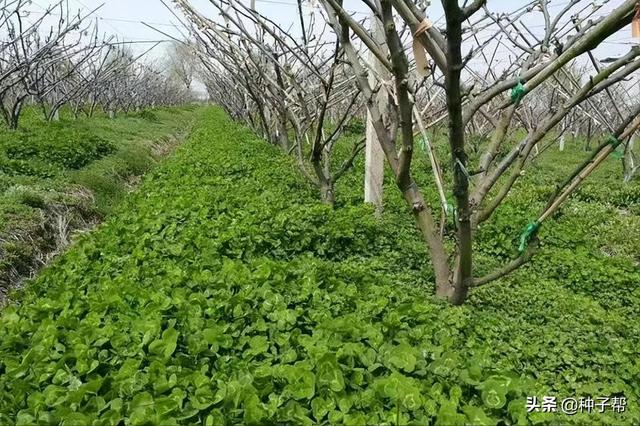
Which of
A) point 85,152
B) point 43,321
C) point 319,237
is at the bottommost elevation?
point 43,321

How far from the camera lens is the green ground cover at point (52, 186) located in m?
6.64

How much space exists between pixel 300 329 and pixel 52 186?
281 inches

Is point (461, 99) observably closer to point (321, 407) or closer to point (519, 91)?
point (519, 91)

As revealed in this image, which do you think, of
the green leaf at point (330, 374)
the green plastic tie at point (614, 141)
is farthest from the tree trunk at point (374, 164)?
the green leaf at point (330, 374)

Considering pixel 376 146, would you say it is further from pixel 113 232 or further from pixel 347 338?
pixel 347 338

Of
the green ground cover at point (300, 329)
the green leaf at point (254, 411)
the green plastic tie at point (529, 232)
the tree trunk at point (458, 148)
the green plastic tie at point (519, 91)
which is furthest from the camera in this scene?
the green plastic tie at point (529, 232)

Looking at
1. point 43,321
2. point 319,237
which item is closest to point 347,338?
point 43,321

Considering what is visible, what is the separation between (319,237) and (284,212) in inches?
23.8

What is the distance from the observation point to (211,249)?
192 inches

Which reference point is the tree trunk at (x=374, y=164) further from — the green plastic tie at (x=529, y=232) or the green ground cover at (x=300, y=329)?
the green plastic tie at (x=529, y=232)

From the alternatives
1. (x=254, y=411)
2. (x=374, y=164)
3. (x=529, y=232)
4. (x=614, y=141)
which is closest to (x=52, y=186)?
(x=374, y=164)

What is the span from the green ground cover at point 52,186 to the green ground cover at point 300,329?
1.59 metres

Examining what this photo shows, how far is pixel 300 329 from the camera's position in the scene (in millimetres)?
3354

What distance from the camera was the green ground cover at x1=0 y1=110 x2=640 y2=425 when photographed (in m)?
2.49
